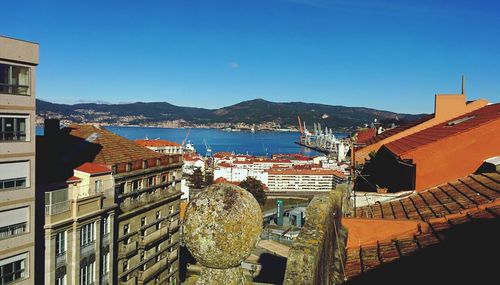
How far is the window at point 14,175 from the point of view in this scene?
15171 millimetres

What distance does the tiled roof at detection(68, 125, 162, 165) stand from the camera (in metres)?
25.4

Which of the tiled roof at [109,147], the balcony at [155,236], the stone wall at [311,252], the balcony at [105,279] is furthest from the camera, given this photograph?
the balcony at [155,236]

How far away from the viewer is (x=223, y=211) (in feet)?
8.60

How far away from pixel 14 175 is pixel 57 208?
2.70m

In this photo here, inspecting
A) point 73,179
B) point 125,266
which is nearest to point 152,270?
point 125,266

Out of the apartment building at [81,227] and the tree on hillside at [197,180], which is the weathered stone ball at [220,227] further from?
the tree on hillside at [197,180]

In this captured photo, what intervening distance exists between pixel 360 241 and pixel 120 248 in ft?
64.7

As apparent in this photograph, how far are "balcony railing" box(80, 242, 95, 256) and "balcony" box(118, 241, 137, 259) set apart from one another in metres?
4.34

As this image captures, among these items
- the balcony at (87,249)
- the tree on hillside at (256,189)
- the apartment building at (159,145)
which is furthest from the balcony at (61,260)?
the apartment building at (159,145)

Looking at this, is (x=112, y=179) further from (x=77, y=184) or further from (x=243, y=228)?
(x=243, y=228)

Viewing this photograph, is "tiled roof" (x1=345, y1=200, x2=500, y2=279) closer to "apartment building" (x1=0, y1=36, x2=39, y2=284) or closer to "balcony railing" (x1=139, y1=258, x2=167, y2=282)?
"apartment building" (x1=0, y1=36, x2=39, y2=284)

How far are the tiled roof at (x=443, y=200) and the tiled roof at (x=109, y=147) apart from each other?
1791 cm

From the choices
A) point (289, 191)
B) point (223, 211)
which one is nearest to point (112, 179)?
point (223, 211)

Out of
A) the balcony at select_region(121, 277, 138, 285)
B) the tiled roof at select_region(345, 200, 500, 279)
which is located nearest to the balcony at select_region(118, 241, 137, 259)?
the balcony at select_region(121, 277, 138, 285)
